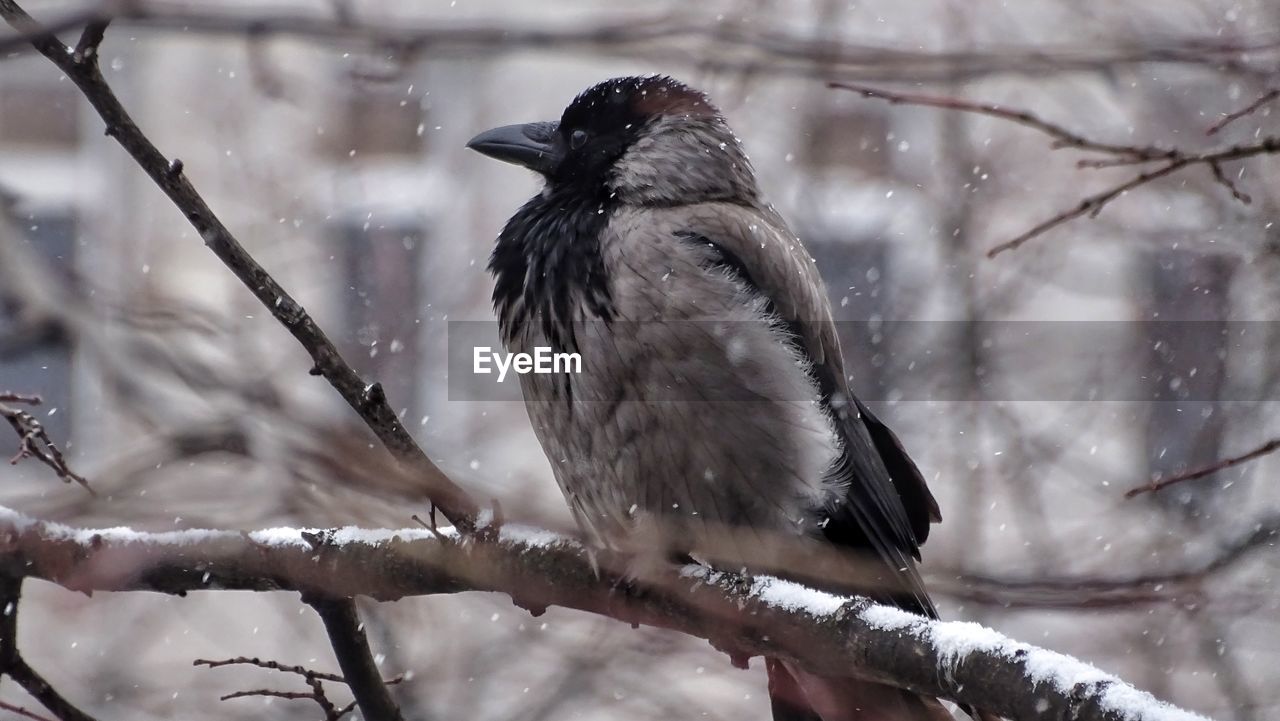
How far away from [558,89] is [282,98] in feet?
13.7

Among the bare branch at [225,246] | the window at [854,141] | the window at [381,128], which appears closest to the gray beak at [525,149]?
the bare branch at [225,246]

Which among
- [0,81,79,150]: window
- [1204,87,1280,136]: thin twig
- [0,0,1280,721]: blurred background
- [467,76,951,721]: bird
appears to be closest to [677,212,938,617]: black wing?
[467,76,951,721]: bird

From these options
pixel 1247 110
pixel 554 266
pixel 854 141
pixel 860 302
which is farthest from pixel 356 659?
pixel 854 141

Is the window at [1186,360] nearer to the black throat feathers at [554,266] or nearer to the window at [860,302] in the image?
the window at [860,302]

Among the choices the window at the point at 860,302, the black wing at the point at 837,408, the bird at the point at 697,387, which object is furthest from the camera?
the window at the point at 860,302

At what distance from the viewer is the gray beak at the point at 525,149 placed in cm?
373

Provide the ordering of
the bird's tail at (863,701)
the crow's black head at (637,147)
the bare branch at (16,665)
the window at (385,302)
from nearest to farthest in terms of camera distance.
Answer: the bare branch at (16,665), the bird's tail at (863,701), the crow's black head at (637,147), the window at (385,302)

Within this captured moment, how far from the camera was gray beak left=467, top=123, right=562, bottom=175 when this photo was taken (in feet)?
12.2

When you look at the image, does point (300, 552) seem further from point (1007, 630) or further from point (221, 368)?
point (1007, 630)

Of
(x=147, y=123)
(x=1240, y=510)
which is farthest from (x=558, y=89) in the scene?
(x=1240, y=510)

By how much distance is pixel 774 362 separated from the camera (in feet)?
10.9

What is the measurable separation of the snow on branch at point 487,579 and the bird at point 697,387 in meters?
0.41

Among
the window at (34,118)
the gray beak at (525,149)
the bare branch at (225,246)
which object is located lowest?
the bare branch at (225,246)

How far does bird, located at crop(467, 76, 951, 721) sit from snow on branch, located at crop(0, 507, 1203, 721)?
1.34 ft
